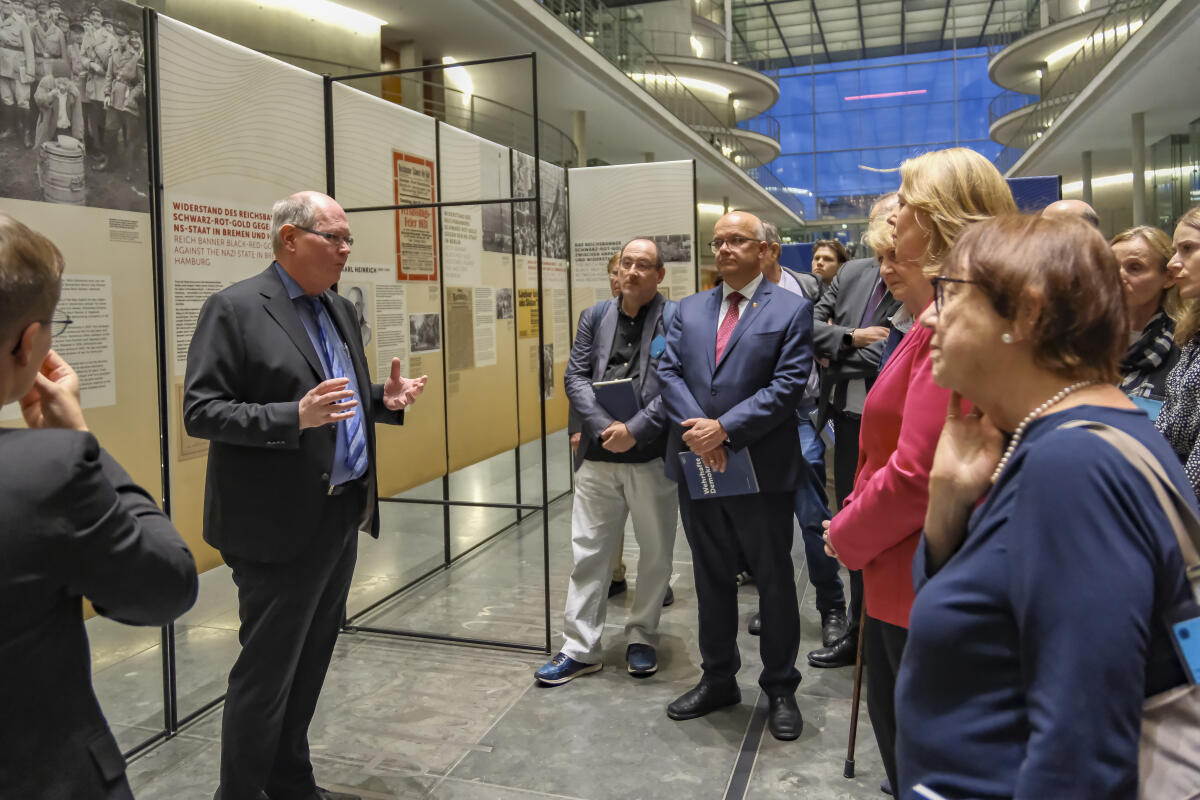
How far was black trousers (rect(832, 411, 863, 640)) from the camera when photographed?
418 centimetres

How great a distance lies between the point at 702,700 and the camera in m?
3.72

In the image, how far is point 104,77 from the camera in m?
3.22

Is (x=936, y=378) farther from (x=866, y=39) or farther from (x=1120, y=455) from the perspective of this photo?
(x=866, y=39)

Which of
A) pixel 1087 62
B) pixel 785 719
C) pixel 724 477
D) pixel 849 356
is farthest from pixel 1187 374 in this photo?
pixel 1087 62

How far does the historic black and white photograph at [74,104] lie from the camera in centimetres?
289

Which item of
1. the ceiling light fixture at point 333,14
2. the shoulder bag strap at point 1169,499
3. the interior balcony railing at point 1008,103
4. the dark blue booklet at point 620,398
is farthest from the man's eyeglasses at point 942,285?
the interior balcony railing at point 1008,103

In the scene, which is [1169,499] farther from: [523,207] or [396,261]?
[523,207]

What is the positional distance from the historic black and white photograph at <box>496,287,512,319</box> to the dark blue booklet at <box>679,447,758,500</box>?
3.28 meters

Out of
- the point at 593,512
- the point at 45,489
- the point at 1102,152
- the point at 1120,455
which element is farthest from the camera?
the point at 1102,152

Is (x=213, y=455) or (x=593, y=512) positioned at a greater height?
(x=213, y=455)

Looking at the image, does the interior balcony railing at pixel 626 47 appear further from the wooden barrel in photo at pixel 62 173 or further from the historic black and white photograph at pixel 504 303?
the wooden barrel in photo at pixel 62 173

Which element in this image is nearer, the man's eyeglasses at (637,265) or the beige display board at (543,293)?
the man's eyeglasses at (637,265)

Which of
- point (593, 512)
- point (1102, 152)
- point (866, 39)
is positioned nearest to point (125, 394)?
point (593, 512)

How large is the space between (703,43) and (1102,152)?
13.2 metres
